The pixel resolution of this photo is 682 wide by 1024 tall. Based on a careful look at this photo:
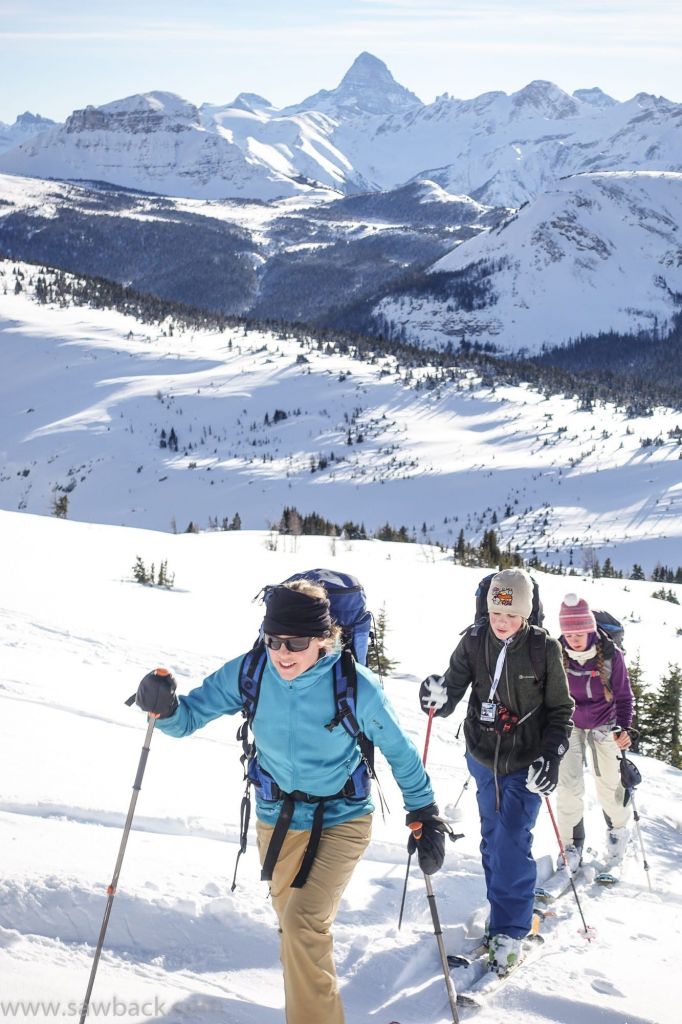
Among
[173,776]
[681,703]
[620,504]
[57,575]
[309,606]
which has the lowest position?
[620,504]

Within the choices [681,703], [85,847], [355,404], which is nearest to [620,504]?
[355,404]

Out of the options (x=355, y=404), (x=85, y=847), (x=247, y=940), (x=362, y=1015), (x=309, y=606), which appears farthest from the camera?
(x=355, y=404)

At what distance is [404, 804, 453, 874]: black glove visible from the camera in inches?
154

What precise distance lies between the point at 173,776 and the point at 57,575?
987 cm

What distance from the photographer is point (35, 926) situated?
174 inches

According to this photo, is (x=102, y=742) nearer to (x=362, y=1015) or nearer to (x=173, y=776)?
(x=173, y=776)

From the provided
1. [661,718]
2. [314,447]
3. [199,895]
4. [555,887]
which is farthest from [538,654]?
[314,447]

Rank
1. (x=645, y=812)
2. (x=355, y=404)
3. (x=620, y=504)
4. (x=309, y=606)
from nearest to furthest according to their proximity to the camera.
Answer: (x=309, y=606) < (x=645, y=812) < (x=620, y=504) < (x=355, y=404)

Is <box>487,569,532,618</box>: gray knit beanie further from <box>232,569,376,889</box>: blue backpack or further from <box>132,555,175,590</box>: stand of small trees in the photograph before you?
<box>132,555,175,590</box>: stand of small trees

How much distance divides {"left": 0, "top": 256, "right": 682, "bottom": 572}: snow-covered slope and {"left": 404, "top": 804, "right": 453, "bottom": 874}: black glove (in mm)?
57551

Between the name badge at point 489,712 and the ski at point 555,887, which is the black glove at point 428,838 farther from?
the ski at point 555,887

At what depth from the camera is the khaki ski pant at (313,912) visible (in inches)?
139

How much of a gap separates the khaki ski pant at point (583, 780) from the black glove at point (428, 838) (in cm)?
269

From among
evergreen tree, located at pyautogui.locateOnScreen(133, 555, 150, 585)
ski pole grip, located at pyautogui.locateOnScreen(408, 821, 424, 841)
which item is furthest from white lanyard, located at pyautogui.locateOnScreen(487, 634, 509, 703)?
evergreen tree, located at pyautogui.locateOnScreen(133, 555, 150, 585)
